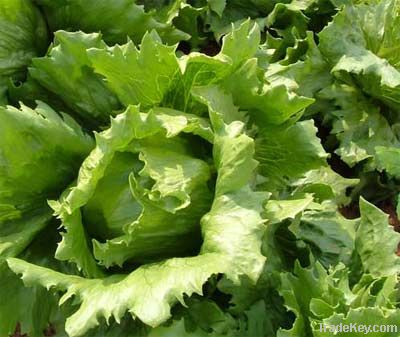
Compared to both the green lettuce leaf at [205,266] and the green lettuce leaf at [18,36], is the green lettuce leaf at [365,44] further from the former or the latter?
the green lettuce leaf at [18,36]

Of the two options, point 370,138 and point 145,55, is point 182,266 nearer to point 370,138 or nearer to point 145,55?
point 145,55

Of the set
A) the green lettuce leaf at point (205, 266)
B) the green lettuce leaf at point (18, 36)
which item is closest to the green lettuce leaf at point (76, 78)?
the green lettuce leaf at point (18, 36)

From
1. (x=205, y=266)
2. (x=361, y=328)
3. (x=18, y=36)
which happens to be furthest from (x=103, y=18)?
(x=361, y=328)

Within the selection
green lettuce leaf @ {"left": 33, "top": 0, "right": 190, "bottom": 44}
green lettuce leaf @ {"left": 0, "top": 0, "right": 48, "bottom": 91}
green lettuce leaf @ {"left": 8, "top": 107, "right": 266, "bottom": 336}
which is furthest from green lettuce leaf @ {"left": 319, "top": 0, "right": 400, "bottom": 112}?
green lettuce leaf @ {"left": 0, "top": 0, "right": 48, "bottom": 91}

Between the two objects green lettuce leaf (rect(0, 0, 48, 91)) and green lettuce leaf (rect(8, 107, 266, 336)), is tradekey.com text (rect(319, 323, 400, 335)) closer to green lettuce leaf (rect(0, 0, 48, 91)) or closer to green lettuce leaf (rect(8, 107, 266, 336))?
green lettuce leaf (rect(8, 107, 266, 336))

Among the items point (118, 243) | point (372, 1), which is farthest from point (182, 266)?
point (372, 1)

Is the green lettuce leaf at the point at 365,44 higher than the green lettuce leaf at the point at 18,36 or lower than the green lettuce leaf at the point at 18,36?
lower

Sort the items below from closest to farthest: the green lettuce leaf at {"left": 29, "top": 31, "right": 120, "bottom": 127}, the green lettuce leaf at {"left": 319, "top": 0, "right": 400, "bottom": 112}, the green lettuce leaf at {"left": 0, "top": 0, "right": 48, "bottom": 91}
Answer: the green lettuce leaf at {"left": 29, "top": 31, "right": 120, "bottom": 127} → the green lettuce leaf at {"left": 0, "top": 0, "right": 48, "bottom": 91} → the green lettuce leaf at {"left": 319, "top": 0, "right": 400, "bottom": 112}

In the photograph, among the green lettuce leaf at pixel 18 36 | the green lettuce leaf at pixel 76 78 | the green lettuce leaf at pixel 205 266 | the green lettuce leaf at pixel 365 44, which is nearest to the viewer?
the green lettuce leaf at pixel 205 266

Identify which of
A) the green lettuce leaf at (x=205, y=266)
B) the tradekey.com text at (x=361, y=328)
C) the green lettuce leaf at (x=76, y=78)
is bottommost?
the tradekey.com text at (x=361, y=328)

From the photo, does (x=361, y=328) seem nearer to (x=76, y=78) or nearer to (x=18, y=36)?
(x=76, y=78)

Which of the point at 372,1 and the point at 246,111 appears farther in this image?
the point at 372,1
